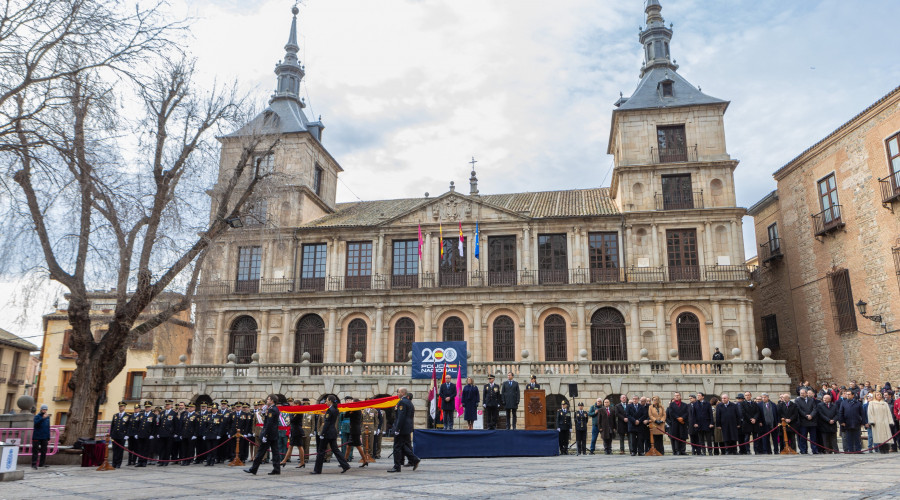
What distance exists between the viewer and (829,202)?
26797mm

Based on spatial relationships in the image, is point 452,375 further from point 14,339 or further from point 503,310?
point 14,339

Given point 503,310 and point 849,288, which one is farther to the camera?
point 503,310

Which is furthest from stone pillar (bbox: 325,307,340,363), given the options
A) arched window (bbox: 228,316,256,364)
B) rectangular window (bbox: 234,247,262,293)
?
rectangular window (bbox: 234,247,262,293)

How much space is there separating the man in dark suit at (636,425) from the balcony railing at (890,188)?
13493mm

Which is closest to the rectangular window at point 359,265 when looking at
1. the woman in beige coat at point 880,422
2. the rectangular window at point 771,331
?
the rectangular window at point 771,331

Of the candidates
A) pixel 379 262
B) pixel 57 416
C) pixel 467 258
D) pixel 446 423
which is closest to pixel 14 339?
pixel 57 416

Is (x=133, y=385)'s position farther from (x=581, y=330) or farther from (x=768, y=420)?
(x=768, y=420)

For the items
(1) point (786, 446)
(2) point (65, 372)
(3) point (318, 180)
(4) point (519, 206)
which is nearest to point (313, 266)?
(3) point (318, 180)

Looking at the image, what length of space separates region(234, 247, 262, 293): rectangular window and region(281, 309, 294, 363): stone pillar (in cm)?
221

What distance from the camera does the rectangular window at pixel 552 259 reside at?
101 ft

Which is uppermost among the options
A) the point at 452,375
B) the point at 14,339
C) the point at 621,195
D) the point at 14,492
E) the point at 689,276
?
the point at 621,195

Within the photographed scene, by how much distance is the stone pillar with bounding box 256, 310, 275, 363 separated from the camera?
103ft

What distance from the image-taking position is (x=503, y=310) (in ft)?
99.7

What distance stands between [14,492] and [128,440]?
570 centimetres
